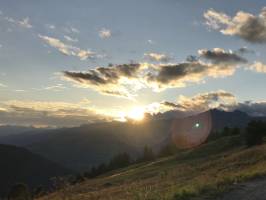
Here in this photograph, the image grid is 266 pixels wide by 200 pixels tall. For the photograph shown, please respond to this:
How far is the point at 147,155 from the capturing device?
449 ft

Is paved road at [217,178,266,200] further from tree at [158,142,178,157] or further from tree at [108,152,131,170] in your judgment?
tree at [108,152,131,170]

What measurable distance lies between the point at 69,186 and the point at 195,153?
192 ft

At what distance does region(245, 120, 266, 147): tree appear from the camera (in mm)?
66125

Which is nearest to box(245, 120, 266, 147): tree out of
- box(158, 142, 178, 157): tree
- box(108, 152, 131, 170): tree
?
box(158, 142, 178, 157): tree

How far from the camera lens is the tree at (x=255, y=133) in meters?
66.1

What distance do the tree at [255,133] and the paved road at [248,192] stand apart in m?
48.6

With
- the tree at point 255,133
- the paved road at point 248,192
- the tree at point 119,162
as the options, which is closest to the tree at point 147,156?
the tree at point 119,162

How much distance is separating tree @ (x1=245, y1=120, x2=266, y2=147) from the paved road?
Result: 159ft

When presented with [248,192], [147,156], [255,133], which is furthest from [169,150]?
[248,192]

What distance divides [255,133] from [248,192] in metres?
53.6

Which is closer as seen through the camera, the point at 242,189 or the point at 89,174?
the point at 242,189

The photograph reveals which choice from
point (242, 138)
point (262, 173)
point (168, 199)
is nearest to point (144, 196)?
point (168, 199)

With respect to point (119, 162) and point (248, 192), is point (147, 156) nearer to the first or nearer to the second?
point (119, 162)

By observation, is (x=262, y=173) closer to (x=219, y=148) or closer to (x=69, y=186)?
(x=69, y=186)
